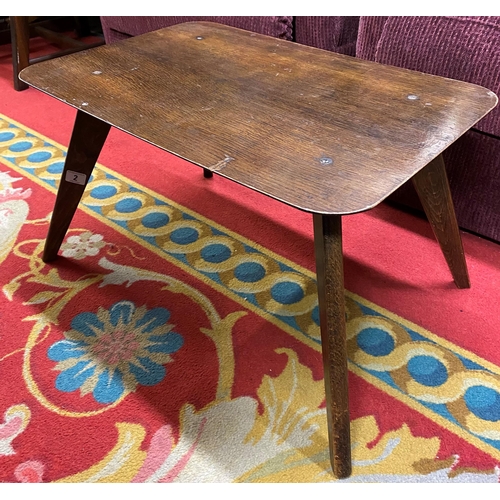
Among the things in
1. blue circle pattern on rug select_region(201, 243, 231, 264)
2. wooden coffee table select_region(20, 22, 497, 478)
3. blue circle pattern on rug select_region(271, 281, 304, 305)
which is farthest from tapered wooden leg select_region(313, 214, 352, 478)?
blue circle pattern on rug select_region(201, 243, 231, 264)

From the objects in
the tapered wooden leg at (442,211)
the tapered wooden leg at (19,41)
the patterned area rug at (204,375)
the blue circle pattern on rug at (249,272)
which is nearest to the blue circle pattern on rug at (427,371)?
the patterned area rug at (204,375)

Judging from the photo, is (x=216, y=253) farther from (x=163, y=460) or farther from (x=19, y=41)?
(x=19, y=41)

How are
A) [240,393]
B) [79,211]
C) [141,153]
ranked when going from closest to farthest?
[240,393] → [79,211] → [141,153]

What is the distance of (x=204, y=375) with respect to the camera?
83 cm

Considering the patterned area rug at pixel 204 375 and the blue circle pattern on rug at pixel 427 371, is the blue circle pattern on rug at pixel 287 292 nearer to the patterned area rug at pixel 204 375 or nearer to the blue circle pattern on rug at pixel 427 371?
the patterned area rug at pixel 204 375

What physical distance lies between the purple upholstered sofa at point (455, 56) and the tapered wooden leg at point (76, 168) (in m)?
0.54

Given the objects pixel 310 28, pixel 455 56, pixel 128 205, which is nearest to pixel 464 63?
pixel 455 56

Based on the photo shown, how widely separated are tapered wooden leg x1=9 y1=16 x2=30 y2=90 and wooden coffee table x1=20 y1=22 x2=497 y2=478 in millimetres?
981

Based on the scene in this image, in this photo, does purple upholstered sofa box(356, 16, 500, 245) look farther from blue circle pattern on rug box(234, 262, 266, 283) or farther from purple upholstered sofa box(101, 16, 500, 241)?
blue circle pattern on rug box(234, 262, 266, 283)

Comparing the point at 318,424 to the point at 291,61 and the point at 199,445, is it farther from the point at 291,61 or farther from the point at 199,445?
the point at 291,61

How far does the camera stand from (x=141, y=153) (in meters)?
1.43
